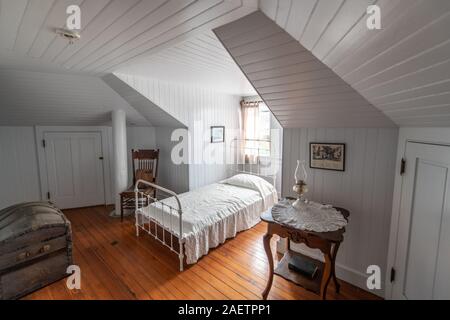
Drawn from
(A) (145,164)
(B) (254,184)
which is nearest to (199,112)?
(A) (145,164)

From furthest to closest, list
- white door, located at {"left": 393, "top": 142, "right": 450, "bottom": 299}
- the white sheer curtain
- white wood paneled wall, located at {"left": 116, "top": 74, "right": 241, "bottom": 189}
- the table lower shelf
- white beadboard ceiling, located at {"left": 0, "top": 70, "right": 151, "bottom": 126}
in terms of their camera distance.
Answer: the white sheer curtain → white wood paneled wall, located at {"left": 116, "top": 74, "right": 241, "bottom": 189} → white beadboard ceiling, located at {"left": 0, "top": 70, "right": 151, "bottom": 126} → the table lower shelf → white door, located at {"left": 393, "top": 142, "right": 450, "bottom": 299}

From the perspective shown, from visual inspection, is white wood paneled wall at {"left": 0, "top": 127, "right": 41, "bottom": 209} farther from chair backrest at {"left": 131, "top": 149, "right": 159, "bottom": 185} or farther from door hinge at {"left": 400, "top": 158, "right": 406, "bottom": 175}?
door hinge at {"left": 400, "top": 158, "right": 406, "bottom": 175}

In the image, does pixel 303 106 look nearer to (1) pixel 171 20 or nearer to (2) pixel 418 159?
(2) pixel 418 159

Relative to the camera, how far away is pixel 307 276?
202 cm

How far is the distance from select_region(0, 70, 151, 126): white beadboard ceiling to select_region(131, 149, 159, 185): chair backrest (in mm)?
729

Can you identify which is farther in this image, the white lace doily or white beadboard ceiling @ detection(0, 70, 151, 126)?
white beadboard ceiling @ detection(0, 70, 151, 126)

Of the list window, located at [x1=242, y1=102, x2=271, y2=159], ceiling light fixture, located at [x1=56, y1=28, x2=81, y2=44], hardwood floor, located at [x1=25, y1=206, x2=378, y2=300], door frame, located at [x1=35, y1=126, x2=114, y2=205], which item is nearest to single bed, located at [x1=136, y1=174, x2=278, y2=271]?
hardwood floor, located at [x1=25, y1=206, x2=378, y2=300]

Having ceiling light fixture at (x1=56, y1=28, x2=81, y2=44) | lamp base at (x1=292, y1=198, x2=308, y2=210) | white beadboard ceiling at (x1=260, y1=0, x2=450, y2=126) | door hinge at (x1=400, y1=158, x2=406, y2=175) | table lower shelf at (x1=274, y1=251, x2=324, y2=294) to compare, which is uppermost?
ceiling light fixture at (x1=56, y1=28, x2=81, y2=44)

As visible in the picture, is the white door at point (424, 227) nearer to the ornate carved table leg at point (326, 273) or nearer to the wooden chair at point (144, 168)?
the ornate carved table leg at point (326, 273)

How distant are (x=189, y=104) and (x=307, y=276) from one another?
3073 mm

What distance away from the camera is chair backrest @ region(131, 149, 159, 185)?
419 cm

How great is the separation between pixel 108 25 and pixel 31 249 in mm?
2122

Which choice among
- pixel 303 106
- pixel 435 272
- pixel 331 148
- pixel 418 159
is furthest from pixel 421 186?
pixel 303 106

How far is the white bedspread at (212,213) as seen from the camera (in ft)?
8.48
